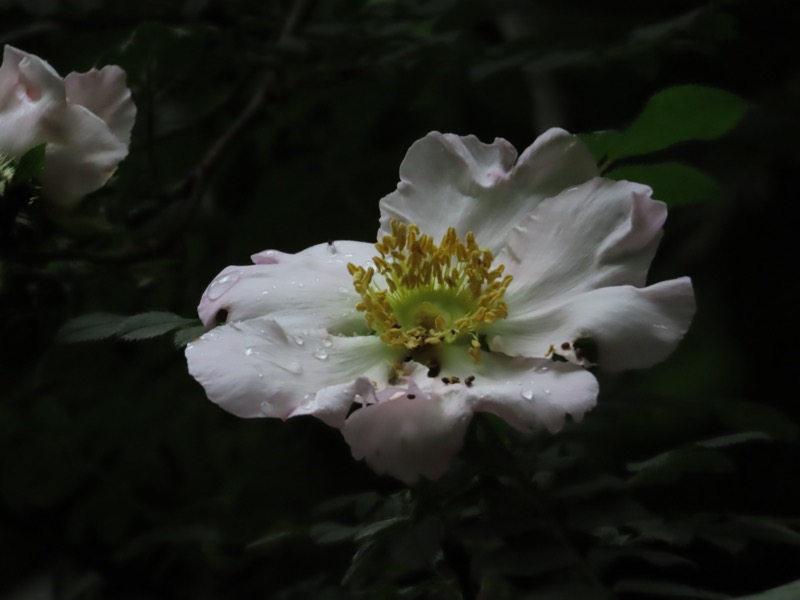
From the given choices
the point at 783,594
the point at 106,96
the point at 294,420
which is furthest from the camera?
the point at 294,420

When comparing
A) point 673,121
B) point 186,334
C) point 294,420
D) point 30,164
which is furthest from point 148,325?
point 294,420

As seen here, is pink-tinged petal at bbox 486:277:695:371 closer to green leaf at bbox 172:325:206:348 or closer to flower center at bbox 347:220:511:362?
flower center at bbox 347:220:511:362

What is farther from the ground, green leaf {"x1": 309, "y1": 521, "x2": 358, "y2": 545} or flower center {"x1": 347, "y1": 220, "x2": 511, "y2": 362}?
flower center {"x1": 347, "y1": 220, "x2": 511, "y2": 362}

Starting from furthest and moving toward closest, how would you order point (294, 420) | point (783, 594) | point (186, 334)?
1. point (294, 420)
2. point (186, 334)
3. point (783, 594)

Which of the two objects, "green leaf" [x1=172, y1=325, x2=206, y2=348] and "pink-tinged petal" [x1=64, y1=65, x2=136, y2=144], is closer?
"green leaf" [x1=172, y1=325, x2=206, y2=348]

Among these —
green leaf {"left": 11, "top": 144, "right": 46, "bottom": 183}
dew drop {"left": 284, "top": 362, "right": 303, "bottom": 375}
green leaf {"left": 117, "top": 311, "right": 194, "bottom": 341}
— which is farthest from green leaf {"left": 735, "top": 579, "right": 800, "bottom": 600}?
green leaf {"left": 11, "top": 144, "right": 46, "bottom": 183}

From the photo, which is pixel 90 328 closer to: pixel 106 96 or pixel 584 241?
pixel 106 96

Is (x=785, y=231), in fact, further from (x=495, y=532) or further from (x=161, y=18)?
(x=495, y=532)
